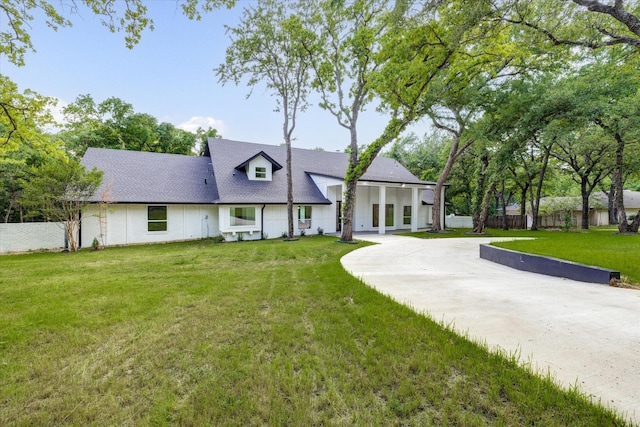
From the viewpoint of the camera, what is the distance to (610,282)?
212 inches

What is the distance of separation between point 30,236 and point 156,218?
4564mm

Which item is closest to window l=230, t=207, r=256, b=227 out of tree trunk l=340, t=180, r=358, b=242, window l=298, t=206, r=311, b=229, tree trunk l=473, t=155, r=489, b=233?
window l=298, t=206, r=311, b=229

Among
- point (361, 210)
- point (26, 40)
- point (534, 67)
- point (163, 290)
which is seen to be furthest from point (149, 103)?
point (534, 67)

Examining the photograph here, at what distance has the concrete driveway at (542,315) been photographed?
2451mm

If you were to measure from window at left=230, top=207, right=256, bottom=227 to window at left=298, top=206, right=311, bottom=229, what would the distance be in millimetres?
2749

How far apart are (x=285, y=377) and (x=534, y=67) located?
20.1 metres

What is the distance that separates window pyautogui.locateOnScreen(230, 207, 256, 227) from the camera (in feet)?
46.3

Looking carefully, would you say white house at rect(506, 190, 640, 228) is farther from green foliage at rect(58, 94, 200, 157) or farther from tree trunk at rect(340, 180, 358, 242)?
green foliage at rect(58, 94, 200, 157)

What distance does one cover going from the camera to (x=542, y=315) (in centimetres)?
386

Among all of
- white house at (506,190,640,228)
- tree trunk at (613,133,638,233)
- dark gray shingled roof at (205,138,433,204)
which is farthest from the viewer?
white house at (506,190,640,228)

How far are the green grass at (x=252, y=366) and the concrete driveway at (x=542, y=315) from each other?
1.15 ft

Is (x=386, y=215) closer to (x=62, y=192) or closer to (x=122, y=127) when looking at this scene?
(x=62, y=192)

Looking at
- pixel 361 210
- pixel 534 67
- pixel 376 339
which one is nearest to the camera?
pixel 376 339

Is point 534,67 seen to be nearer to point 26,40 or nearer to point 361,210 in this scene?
point 361,210
